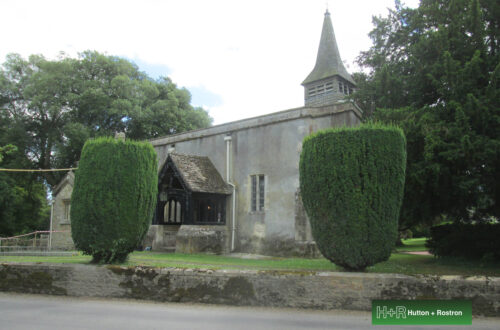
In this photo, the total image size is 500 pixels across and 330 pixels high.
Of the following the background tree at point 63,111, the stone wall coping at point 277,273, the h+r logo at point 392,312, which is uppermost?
the background tree at point 63,111

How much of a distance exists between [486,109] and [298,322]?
8945 millimetres

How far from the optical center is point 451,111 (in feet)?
41.5

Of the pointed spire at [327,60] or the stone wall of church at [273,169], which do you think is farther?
the pointed spire at [327,60]

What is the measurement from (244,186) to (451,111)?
9.74 m

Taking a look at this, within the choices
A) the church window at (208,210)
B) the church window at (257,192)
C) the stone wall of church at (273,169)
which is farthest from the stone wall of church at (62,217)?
the church window at (257,192)

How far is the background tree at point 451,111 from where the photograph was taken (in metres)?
11.3

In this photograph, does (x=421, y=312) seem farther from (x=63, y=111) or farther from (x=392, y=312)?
(x=63, y=111)

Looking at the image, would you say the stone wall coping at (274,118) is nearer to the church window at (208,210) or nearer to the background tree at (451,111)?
the background tree at (451,111)

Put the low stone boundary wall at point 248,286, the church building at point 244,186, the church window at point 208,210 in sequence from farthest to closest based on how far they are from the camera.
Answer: the church window at point 208,210 < the church building at point 244,186 < the low stone boundary wall at point 248,286

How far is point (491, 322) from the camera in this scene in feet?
20.3

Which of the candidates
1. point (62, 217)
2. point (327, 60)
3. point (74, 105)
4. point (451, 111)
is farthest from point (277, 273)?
point (74, 105)

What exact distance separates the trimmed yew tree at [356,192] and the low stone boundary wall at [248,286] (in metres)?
0.89

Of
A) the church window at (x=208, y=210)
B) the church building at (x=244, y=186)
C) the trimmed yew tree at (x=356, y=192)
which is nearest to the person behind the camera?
the trimmed yew tree at (x=356, y=192)

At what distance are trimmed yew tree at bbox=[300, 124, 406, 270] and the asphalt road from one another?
5.03 ft
